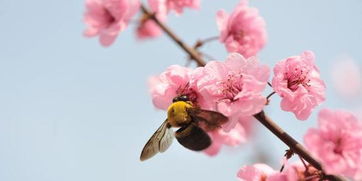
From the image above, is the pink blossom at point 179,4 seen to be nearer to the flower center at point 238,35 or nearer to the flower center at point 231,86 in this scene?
the flower center at point 238,35

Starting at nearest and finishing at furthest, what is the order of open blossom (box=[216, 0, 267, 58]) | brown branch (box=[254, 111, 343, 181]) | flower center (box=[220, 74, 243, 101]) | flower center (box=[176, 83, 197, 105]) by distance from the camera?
brown branch (box=[254, 111, 343, 181])
flower center (box=[220, 74, 243, 101])
flower center (box=[176, 83, 197, 105])
open blossom (box=[216, 0, 267, 58])

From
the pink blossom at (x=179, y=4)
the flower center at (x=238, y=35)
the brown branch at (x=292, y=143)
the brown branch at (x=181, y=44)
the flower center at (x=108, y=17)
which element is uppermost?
the flower center at (x=108, y=17)

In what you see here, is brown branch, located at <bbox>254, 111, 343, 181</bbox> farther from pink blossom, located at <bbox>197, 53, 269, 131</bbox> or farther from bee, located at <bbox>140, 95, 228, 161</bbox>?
bee, located at <bbox>140, 95, 228, 161</bbox>

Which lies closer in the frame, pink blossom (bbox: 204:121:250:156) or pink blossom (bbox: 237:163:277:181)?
pink blossom (bbox: 237:163:277:181)

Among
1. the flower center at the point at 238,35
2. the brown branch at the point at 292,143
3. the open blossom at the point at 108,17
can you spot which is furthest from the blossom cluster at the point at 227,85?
the open blossom at the point at 108,17

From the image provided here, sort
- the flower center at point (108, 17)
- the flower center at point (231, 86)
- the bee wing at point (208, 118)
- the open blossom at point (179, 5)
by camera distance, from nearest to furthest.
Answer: the bee wing at point (208, 118) < the flower center at point (231, 86) < the flower center at point (108, 17) < the open blossom at point (179, 5)

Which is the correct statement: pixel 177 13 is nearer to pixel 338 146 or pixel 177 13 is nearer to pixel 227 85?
pixel 227 85

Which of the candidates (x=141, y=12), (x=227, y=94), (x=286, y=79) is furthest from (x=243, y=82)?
(x=141, y=12)

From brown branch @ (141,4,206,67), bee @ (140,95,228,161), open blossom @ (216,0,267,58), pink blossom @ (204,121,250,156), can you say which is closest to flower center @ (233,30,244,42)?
open blossom @ (216,0,267,58)
